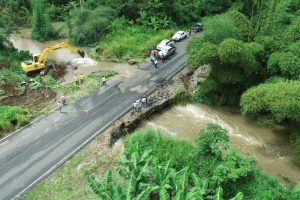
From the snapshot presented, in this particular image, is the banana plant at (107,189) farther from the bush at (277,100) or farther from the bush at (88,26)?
the bush at (88,26)

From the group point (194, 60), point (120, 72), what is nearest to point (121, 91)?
point (120, 72)

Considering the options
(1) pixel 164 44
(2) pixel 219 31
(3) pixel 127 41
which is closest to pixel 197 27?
(1) pixel 164 44

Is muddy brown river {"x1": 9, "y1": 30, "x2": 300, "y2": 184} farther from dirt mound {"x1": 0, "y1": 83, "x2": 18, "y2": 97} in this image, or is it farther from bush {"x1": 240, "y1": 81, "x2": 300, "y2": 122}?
dirt mound {"x1": 0, "y1": 83, "x2": 18, "y2": 97}

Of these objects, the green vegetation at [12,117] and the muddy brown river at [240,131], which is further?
the green vegetation at [12,117]

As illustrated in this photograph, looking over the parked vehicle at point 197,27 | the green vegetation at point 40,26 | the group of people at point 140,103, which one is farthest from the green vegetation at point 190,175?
the green vegetation at point 40,26

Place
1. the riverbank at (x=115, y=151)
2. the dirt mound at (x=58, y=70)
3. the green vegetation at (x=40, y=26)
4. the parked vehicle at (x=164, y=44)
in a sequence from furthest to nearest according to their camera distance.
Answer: the green vegetation at (x=40, y=26) < the parked vehicle at (x=164, y=44) < the dirt mound at (x=58, y=70) < the riverbank at (x=115, y=151)

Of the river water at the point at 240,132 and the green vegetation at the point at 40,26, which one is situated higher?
the green vegetation at the point at 40,26

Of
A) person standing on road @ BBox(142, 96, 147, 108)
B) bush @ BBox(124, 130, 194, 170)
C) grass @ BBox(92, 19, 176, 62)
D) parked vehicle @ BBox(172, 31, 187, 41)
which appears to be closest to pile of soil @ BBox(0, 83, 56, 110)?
person standing on road @ BBox(142, 96, 147, 108)
